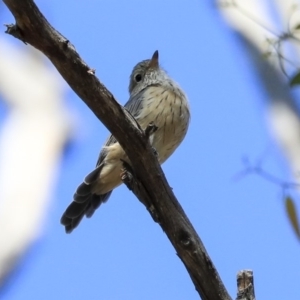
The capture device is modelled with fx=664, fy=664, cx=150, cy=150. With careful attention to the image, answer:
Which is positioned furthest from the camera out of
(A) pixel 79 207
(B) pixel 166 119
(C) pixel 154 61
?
(C) pixel 154 61

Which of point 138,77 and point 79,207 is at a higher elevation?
point 138,77

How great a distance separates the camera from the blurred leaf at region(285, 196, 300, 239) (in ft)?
6.48

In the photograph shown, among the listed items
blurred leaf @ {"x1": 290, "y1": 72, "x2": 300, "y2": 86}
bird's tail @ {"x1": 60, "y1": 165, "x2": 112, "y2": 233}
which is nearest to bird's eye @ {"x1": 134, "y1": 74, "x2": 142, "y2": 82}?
bird's tail @ {"x1": 60, "y1": 165, "x2": 112, "y2": 233}

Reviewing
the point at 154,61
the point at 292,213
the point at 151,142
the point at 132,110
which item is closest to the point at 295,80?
the point at 292,213

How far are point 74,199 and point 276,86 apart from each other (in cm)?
186

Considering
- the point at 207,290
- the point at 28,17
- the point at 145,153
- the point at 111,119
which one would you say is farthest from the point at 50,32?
the point at 207,290

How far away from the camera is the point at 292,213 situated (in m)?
2.01

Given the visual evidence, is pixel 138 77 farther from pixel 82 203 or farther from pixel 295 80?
pixel 295 80

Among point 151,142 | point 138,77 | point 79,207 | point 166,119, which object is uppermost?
point 138,77

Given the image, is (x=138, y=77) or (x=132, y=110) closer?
(x=132, y=110)

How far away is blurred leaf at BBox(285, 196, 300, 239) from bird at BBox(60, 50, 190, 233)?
6.07 feet

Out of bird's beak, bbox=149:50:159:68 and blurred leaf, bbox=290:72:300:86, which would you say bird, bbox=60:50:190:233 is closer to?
bird's beak, bbox=149:50:159:68

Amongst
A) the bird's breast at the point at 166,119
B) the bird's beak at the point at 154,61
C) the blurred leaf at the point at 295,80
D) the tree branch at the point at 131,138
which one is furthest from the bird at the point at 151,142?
the blurred leaf at the point at 295,80

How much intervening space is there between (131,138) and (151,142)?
1.41 metres
